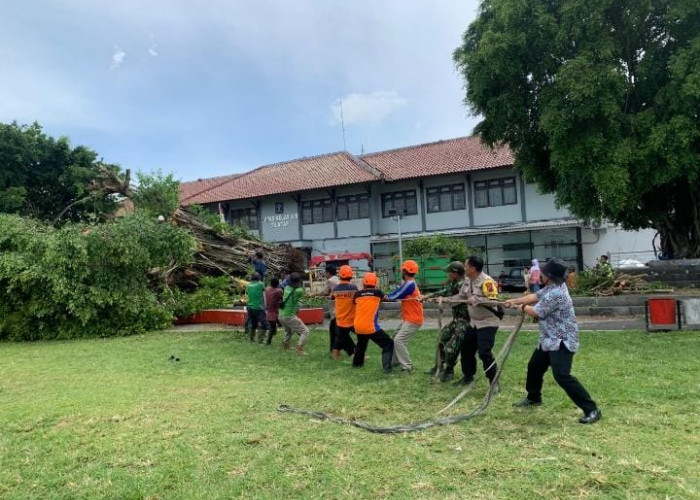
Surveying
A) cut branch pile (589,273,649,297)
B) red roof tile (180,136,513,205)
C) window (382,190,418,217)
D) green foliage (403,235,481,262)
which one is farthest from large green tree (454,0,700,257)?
window (382,190,418,217)

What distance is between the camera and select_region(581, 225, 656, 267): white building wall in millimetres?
26188

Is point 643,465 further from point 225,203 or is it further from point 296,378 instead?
point 225,203

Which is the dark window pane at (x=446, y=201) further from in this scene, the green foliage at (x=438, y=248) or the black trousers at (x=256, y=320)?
the black trousers at (x=256, y=320)

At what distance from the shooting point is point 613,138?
1320cm

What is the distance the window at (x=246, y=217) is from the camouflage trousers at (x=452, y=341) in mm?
27943

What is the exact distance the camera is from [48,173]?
2406 centimetres

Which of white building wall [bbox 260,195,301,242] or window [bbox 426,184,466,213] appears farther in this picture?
white building wall [bbox 260,195,301,242]

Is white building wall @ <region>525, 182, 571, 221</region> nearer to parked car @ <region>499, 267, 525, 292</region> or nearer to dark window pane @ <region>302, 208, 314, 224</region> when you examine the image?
parked car @ <region>499, 267, 525, 292</region>

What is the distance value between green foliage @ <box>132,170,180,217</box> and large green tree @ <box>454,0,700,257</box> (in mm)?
12664

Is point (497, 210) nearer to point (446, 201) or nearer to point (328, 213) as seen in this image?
point (446, 201)

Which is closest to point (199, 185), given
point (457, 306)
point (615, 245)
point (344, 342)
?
point (615, 245)

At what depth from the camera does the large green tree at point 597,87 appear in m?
12.7

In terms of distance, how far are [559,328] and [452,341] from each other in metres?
1.89

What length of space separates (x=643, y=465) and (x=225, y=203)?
3243 centimetres
